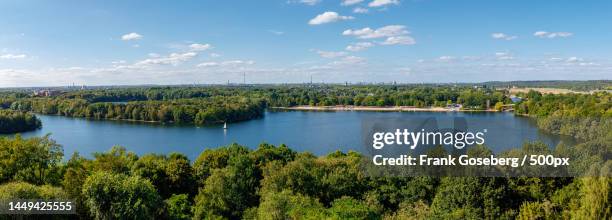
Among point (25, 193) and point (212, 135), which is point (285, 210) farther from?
point (212, 135)

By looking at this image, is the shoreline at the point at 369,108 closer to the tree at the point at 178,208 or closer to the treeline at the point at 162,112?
the treeline at the point at 162,112

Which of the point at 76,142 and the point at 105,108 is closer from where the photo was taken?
the point at 76,142

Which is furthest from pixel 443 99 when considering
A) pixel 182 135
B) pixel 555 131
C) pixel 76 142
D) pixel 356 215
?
pixel 356 215

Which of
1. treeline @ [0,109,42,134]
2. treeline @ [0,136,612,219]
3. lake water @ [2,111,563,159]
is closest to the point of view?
treeline @ [0,136,612,219]

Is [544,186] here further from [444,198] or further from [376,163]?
[376,163]

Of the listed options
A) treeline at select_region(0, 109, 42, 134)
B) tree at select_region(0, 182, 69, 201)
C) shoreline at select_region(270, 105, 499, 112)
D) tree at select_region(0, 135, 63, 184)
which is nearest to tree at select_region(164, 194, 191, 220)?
tree at select_region(0, 182, 69, 201)

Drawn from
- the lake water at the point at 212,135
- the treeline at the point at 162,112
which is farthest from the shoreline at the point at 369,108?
the lake water at the point at 212,135

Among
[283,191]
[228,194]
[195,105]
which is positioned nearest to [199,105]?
[195,105]

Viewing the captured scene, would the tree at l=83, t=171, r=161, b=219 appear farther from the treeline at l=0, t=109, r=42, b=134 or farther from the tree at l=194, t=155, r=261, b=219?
the treeline at l=0, t=109, r=42, b=134
